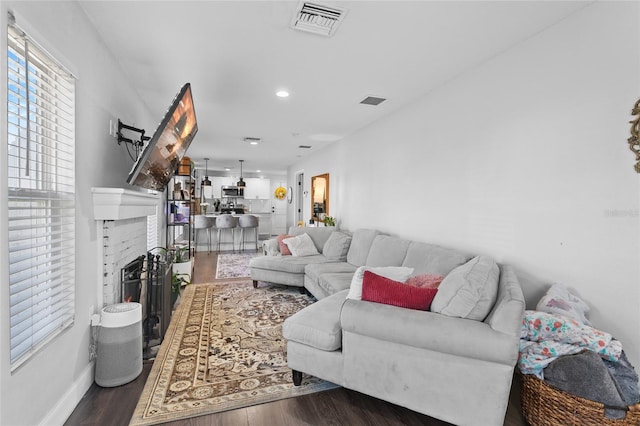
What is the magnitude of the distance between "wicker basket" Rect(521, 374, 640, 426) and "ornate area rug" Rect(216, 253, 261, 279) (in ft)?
14.7

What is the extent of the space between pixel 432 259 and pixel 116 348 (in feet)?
8.58

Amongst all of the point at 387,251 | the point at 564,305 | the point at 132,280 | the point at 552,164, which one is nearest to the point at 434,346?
the point at 564,305

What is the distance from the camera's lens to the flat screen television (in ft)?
6.99

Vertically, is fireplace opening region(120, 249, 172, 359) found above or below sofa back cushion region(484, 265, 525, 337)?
below

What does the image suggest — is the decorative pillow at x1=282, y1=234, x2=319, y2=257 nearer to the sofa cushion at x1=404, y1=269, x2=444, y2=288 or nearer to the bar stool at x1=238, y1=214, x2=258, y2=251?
the sofa cushion at x1=404, y1=269, x2=444, y2=288

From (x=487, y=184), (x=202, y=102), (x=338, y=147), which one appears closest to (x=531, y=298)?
(x=487, y=184)

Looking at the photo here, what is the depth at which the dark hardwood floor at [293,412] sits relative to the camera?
6.04ft

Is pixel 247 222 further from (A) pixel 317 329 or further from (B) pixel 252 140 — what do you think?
(A) pixel 317 329

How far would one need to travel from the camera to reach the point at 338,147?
613cm

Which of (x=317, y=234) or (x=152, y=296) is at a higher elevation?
(x=317, y=234)

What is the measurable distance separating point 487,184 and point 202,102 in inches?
131

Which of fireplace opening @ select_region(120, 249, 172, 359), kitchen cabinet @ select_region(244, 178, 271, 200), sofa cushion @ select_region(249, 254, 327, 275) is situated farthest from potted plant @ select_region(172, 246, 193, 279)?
kitchen cabinet @ select_region(244, 178, 271, 200)

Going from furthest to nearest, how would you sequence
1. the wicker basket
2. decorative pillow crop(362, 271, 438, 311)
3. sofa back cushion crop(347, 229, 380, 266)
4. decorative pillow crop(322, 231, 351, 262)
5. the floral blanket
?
decorative pillow crop(322, 231, 351, 262), sofa back cushion crop(347, 229, 380, 266), decorative pillow crop(362, 271, 438, 311), the floral blanket, the wicker basket

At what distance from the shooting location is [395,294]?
193 centimetres
